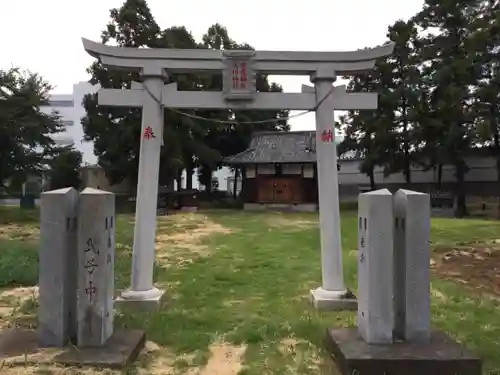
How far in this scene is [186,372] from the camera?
443cm

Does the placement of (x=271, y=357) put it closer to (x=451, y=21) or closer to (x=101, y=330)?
(x=101, y=330)

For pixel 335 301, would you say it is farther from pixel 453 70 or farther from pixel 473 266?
pixel 453 70

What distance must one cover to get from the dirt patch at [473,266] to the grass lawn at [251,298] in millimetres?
22

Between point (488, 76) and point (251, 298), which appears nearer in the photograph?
point (251, 298)

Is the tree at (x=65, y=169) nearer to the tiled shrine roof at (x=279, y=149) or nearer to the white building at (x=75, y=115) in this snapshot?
the tiled shrine roof at (x=279, y=149)

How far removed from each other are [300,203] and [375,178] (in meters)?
6.98

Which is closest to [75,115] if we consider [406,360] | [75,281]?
[75,281]

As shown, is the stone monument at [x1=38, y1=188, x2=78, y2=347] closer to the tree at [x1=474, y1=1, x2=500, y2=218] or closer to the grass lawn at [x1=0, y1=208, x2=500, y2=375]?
the grass lawn at [x1=0, y1=208, x2=500, y2=375]

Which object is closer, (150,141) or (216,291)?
(150,141)

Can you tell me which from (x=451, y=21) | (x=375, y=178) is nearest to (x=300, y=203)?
(x=375, y=178)

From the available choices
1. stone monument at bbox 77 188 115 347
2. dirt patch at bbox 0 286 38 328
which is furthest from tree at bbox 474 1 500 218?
stone monument at bbox 77 188 115 347

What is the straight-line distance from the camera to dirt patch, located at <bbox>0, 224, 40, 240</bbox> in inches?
600

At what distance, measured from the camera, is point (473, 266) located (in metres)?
10.6

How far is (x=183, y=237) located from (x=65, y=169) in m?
11.8
